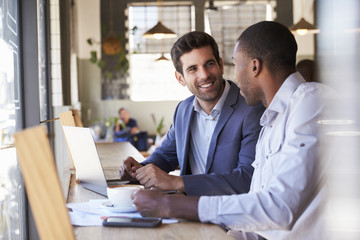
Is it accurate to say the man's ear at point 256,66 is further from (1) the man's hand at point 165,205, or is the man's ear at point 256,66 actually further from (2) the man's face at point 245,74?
(1) the man's hand at point 165,205

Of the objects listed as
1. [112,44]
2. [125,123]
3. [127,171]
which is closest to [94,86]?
[112,44]

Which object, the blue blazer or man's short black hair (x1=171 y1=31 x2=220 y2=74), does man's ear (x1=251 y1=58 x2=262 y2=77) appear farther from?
man's short black hair (x1=171 y1=31 x2=220 y2=74)

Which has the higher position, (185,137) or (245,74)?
(245,74)

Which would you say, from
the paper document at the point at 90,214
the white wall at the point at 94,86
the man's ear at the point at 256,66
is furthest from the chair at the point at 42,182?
the white wall at the point at 94,86

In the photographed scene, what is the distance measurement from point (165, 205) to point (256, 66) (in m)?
0.57

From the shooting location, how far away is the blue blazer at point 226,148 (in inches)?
71.8

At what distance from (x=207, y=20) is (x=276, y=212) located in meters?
8.95

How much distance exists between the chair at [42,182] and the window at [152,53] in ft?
29.8

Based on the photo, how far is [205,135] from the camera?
2.28 meters

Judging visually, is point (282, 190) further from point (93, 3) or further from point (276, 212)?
point (93, 3)

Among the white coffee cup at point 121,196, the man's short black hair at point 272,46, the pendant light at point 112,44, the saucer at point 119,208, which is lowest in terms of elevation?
the saucer at point 119,208

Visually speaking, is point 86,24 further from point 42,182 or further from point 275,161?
point 42,182

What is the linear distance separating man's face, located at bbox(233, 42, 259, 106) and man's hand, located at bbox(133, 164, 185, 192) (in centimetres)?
38

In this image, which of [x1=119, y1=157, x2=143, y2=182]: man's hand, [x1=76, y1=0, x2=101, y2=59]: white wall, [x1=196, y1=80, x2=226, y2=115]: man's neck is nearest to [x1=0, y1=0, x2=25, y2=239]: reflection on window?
[x1=119, y1=157, x2=143, y2=182]: man's hand
